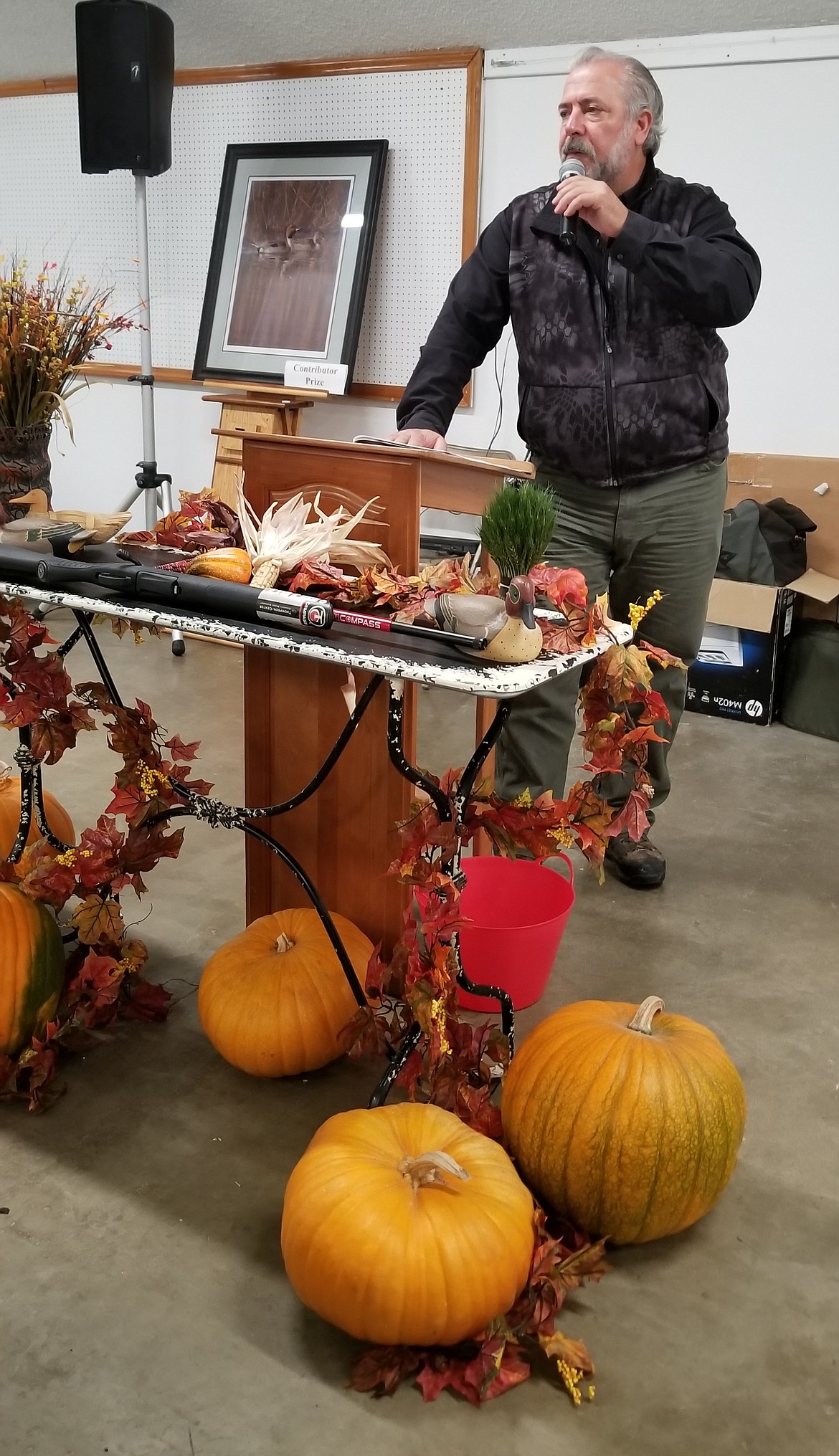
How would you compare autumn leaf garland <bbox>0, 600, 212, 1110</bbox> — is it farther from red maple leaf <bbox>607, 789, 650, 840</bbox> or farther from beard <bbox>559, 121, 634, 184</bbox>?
beard <bbox>559, 121, 634, 184</bbox>

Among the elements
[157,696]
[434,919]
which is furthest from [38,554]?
[157,696]

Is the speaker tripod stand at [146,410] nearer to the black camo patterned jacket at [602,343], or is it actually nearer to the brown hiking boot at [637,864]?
the black camo patterned jacket at [602,343]

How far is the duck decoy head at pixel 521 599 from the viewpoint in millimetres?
1381

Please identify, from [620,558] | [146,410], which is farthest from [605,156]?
[146,410]

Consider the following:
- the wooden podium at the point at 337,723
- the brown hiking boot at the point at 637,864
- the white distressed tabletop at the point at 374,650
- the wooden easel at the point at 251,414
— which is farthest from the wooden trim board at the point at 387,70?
the white distressed tabletop at the point at 374,650

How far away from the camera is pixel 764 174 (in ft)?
12.3

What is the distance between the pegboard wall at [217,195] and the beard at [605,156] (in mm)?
2203

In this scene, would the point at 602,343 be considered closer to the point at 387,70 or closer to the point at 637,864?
the point at 637,864

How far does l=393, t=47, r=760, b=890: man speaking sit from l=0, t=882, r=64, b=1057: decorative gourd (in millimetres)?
951

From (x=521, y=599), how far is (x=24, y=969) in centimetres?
101

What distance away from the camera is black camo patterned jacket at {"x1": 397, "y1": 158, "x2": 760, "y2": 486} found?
214 cm

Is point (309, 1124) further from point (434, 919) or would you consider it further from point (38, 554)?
point (38, 554)

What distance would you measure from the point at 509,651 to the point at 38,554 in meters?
0.75

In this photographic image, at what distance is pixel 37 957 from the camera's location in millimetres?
1858
